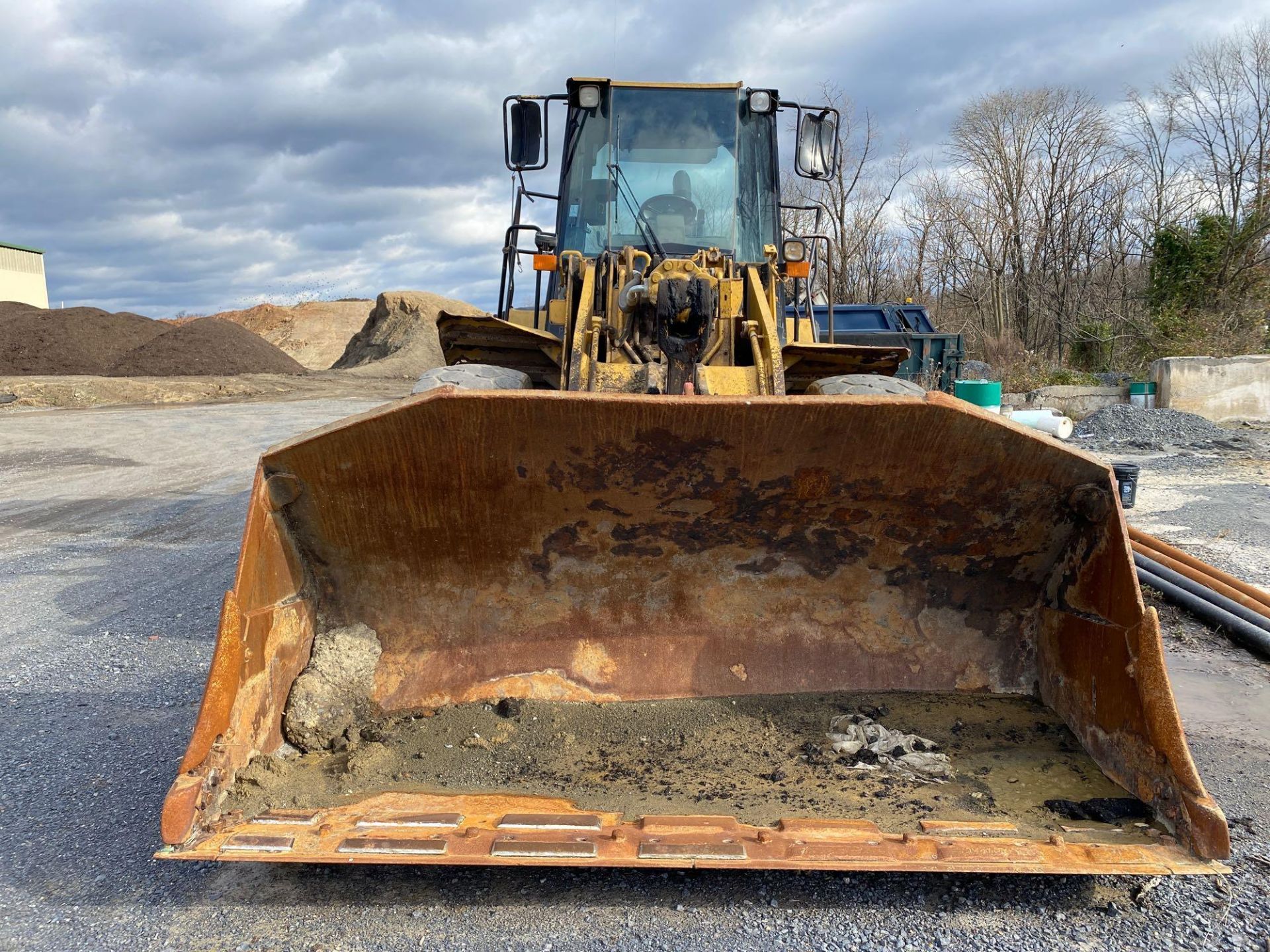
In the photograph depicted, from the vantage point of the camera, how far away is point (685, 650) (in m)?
Result: 3.42

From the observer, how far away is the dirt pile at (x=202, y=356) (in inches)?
1032

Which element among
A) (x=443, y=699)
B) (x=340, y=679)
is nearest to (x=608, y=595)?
(x=443, y=699)

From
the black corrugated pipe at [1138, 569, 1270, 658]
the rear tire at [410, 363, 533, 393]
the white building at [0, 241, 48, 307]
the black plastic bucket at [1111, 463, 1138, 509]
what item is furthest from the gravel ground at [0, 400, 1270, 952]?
the white building at [0, 241, 48, 307]

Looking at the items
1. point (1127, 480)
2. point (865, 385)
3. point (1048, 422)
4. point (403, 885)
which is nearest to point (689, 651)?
point (403, 885)

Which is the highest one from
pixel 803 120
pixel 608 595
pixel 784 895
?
pixel 803 120

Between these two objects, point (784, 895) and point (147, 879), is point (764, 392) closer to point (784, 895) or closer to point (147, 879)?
point (784, 895)

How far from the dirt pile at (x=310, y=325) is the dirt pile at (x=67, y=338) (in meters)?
15.0

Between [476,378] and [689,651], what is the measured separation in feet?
5.52

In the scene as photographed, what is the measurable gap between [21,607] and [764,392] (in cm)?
452

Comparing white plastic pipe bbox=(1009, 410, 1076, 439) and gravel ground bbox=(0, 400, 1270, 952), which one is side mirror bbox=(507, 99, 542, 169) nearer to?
gravel ground bbox=(0, 400, 1270, 952)

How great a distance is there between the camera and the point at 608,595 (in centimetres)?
341

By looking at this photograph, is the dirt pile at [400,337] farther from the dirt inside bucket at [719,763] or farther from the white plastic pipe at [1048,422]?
the dirt inside bucket at [719,763]

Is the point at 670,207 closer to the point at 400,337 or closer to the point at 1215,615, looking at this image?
the point at 1215,615

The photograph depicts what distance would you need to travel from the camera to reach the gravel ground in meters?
2.25
